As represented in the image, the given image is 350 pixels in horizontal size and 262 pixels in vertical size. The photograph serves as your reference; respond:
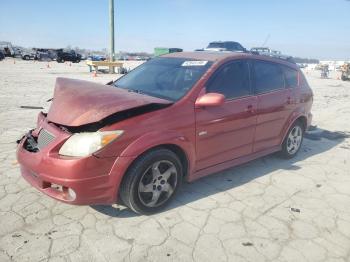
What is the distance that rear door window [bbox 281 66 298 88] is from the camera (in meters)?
5.50

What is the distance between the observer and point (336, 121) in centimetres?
939

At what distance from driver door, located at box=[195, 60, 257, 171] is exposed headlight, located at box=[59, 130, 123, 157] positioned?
1.15 meters

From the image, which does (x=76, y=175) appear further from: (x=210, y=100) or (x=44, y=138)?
(x=210, y=100)

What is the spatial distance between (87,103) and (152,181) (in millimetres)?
1106

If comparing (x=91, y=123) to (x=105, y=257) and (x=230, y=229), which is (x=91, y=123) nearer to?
(x=105, y=257)

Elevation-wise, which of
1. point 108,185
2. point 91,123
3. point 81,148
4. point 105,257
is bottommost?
point 105,257

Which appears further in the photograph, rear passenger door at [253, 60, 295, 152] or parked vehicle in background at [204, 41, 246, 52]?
parked vehicle in background at [204, 41, 246, 52]

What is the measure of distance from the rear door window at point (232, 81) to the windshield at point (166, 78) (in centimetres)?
20

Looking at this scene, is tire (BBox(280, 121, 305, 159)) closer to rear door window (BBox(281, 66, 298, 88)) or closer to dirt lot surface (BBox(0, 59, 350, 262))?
dirt lot surface (BBox(0, 59, 350, 262))

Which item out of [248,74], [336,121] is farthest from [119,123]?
[336,121]

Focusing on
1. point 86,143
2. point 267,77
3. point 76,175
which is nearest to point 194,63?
point 267,77

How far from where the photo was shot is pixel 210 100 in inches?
150

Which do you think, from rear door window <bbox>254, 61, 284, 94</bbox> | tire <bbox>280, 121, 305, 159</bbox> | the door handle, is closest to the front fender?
the door handle

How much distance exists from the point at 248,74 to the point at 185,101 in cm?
134
